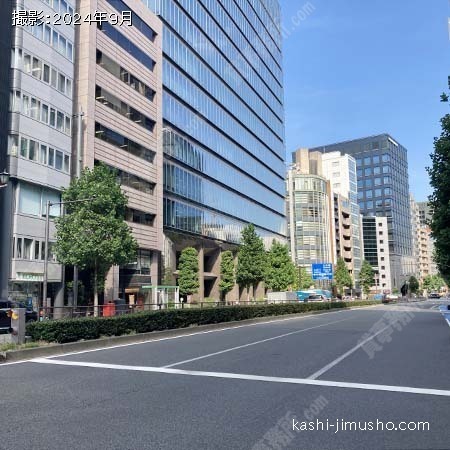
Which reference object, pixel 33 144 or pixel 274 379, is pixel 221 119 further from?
pixel 274 379

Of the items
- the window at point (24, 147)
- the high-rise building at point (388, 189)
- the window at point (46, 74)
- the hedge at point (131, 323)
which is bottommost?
the hedge at point (131, 323)

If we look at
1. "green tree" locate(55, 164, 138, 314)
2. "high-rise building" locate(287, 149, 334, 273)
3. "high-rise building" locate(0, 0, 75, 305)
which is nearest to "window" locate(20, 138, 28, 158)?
"high-rise building" locate(0, 0, 75, 305)

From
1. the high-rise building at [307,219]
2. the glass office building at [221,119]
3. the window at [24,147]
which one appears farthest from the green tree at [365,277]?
the window at [24,147]

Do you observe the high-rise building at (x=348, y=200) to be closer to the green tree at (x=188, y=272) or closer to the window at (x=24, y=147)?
the green tree at (x=188, y=272)

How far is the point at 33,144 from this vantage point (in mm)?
34500

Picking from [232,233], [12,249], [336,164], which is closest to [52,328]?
[12,249]

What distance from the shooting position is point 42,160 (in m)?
35.3

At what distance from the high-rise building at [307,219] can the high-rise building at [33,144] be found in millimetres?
78823

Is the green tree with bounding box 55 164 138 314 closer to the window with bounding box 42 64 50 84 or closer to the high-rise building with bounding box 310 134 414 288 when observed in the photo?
the window with bounding box 42 64 50 84

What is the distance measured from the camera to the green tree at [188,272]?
50.3 meters

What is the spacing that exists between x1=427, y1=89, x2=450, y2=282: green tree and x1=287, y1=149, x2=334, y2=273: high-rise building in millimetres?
80395

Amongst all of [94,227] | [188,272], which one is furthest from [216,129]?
[94,227]

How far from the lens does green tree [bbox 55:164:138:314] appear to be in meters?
30.0

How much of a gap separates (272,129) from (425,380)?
80.3 meters
